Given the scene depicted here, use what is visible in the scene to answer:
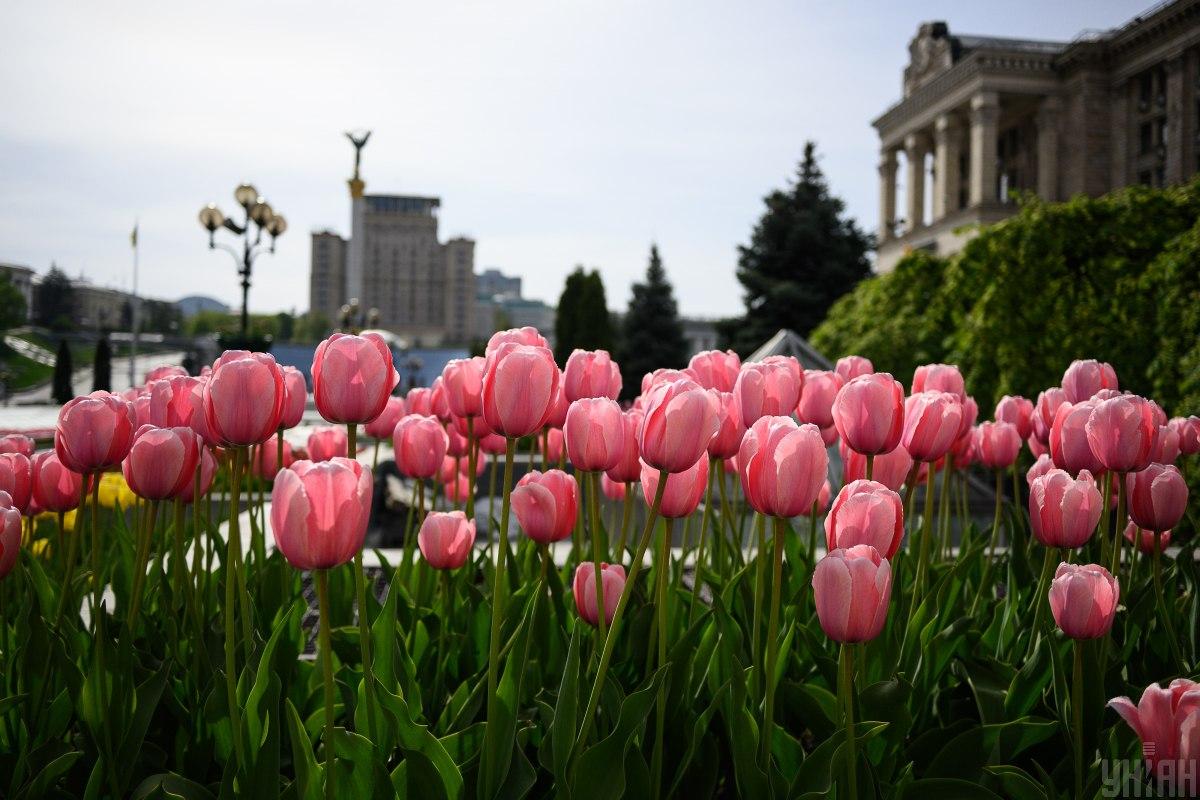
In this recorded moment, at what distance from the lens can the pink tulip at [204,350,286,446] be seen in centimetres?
109

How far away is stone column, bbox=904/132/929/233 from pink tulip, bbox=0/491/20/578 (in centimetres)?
4007

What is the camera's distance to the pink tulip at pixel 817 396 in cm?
168

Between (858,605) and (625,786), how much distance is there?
355 millimetres

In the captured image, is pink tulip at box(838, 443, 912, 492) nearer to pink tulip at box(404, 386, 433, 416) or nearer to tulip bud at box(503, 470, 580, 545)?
tulip bud at box(503, 470, 580, 545)

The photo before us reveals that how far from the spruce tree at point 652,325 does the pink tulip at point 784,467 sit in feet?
86.3

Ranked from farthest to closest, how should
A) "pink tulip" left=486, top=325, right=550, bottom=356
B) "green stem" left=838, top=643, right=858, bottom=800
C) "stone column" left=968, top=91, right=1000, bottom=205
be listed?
"stone column" left=968, top=91, right=1000, bottom=205 < "pink tulip" left=486, top=325, right=550, bottom=356 < "green stem" left=838, top=643, right=858, bottom=800

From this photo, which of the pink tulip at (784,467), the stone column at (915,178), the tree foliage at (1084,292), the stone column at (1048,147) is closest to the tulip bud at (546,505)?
the pink tulip at (784,467)

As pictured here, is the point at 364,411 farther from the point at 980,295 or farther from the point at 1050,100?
the point at 1050,100

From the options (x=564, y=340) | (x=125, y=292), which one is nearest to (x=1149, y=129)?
(x=564, y=340)

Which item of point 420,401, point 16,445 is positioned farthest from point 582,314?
point 16,445

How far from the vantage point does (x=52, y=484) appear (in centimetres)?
156

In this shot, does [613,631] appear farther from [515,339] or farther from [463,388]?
[463,388]

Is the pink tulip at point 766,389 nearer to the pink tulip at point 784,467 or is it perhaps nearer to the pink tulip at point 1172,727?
the pink tulip at point 784,467

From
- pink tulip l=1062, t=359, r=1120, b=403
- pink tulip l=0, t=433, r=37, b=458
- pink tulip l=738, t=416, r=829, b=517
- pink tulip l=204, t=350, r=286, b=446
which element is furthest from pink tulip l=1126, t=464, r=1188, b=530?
pink tulip l=0, t=433, r=37, b=458
